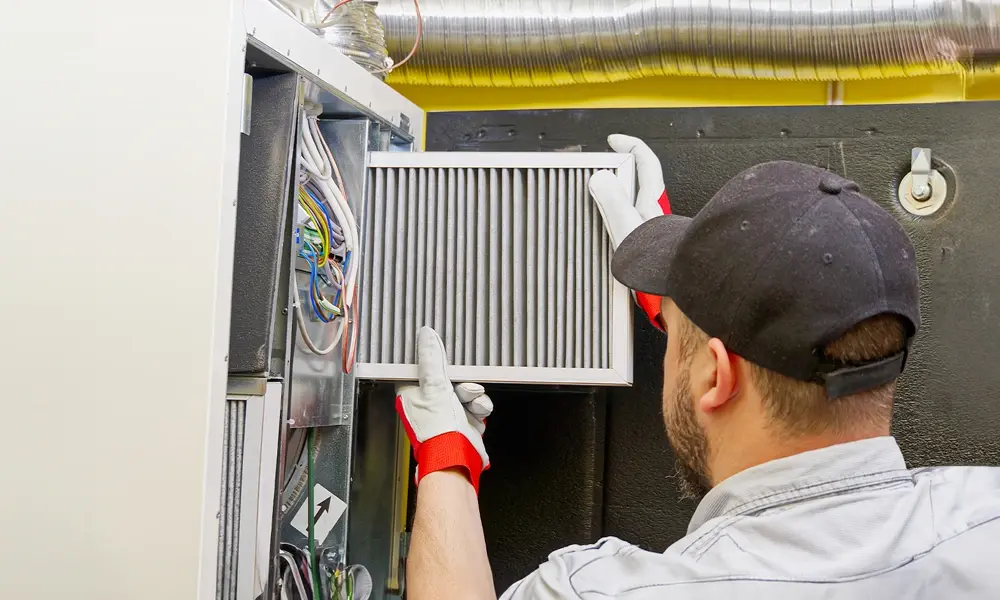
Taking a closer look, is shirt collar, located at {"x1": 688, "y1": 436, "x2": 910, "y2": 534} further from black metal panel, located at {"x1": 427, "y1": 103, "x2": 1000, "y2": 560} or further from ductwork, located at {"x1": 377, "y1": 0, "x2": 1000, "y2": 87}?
ductwork, located at {"x1": 377, "y1": 0, "x2": 1000, "y2": 87}

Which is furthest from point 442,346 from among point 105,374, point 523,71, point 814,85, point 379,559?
point 814,85

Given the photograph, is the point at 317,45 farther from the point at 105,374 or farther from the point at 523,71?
the point at 523,71

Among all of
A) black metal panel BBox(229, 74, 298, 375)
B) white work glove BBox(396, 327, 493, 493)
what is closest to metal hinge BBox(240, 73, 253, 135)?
black metal panel BBox(229, 74, 298, 375)

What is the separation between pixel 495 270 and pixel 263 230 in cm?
41

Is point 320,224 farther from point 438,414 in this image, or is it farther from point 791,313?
point 791,313

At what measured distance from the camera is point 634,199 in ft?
4.92

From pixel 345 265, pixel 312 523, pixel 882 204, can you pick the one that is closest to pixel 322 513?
pixel 312 523

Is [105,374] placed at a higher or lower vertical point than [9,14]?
lower

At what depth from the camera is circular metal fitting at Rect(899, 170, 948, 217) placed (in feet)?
5.01

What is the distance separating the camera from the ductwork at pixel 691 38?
5.41ft

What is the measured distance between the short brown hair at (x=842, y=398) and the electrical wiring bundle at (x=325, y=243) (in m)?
0.63

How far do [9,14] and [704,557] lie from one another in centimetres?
95

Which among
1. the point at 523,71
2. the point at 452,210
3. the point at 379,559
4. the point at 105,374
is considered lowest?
the point at 379,559

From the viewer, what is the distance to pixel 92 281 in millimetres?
941
